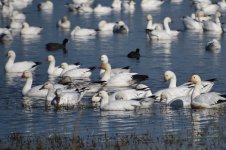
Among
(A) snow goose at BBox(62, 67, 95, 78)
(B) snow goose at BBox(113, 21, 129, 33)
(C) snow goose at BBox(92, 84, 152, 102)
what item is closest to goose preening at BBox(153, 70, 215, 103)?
(C) snow goose at BBox(92, 84, 152, 102)

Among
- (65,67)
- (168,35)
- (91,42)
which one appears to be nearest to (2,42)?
(91,42)

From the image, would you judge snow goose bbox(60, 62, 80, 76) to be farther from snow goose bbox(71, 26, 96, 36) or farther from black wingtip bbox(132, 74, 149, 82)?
snow goose bbox(71, 26, 96, 36)

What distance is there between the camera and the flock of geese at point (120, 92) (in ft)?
59.5

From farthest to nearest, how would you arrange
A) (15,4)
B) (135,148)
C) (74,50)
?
(15,4) → (74,50) → (135,148)

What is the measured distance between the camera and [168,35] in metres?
33.2

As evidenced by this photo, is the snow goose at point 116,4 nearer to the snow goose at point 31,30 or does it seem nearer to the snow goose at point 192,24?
the snow goose at point 192,24

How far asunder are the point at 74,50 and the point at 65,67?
17.2ft

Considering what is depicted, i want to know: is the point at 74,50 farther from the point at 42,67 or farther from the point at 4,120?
the point at 4,120

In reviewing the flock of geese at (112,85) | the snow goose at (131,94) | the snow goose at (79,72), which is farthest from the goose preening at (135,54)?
the snow goose at (131,94)

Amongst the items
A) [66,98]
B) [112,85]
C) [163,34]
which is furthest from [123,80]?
[163,34]

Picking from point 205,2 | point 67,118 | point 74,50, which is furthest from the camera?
point 205,2

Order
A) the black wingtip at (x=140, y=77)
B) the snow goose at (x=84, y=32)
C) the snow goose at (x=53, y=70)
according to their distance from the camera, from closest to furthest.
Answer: the black wingtip at (x=140, y=77), the snow goose at (x=53, y=70), the snow goose at (x=84, y=32)

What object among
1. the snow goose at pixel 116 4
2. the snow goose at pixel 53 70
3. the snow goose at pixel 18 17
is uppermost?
the snow goose at pixel 116 4

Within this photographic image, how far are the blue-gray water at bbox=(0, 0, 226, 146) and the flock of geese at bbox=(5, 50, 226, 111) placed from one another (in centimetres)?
26
